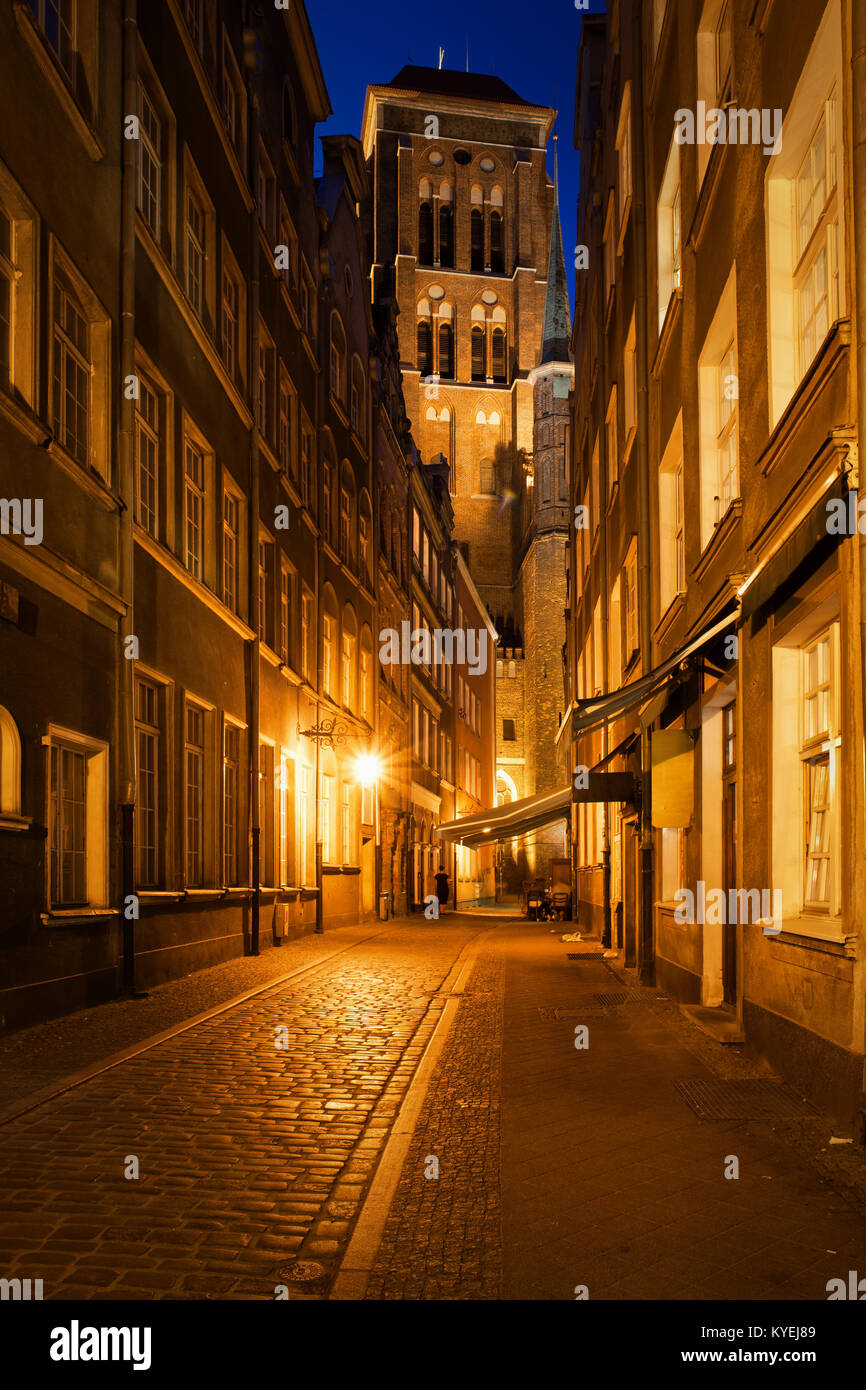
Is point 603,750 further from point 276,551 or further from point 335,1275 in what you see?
point 335,1275

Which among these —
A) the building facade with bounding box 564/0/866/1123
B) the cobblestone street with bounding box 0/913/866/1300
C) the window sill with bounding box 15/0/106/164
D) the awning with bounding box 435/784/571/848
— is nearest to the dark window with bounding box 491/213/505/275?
the awning with bounding box 435/784/571/848

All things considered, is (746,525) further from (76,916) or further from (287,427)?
(287,427)

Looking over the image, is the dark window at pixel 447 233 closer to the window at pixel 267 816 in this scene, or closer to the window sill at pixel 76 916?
the window at pixel 267 816

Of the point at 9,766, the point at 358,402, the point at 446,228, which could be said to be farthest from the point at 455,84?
the point at 9,766

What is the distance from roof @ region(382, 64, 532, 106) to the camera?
3472 inches

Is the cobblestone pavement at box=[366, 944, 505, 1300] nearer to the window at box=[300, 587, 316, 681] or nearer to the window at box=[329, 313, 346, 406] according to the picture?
the window at box=[300, 587, 316, 681]

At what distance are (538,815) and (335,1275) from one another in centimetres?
1815

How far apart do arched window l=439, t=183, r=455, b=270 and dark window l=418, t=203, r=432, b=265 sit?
2.66 ft

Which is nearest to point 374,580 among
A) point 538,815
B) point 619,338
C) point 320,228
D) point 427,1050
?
point 320,228

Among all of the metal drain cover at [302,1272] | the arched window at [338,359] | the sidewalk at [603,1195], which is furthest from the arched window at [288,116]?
the metal drain cover at [302,1272]

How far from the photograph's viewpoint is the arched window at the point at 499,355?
85.4m

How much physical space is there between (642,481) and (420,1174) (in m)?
10.7

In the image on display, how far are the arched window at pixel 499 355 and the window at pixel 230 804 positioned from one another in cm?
7090

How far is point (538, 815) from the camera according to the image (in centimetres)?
2245
